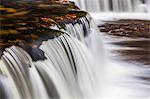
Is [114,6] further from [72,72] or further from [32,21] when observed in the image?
[72,72]

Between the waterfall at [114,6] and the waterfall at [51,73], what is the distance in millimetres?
4613

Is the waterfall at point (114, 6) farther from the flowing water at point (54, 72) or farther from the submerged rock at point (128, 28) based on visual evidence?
the flowing water at point (54, 72)

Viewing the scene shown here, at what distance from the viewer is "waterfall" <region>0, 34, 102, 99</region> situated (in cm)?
309

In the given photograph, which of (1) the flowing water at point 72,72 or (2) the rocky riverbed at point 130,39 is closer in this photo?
(1) the flowing water at point 72,72

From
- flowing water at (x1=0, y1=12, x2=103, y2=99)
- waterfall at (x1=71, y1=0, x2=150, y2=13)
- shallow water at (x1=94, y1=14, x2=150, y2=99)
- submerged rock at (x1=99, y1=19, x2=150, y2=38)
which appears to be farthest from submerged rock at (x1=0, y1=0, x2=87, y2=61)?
waterfall at (x1=71, y1=0, x2=150, y2=13)

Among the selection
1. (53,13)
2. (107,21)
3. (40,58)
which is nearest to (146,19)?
(107,21)

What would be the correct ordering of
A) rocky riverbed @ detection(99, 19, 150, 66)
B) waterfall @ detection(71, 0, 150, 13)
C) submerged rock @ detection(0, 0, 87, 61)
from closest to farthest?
submerged rock @ detection(0, 0, 87, 61)
rocky riverbed @ detection(99, 19, 150, 66)
waterfall @ detection(71, 0, 150, 13)

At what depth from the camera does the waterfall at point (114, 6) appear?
29.0 ft

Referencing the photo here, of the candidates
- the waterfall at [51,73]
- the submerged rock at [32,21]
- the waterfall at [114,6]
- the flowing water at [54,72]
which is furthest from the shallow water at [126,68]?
the waterfall at [114,6]

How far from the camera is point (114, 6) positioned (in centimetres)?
898

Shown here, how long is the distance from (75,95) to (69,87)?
0.09 meters

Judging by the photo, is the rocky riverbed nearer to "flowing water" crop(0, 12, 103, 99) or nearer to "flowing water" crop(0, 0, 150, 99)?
"flowing water" crop(0, 0, 150, 99)

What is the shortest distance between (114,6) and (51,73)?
5731 millimetres

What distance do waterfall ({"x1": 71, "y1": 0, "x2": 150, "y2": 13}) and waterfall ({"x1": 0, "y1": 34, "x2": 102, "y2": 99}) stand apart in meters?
4.61
